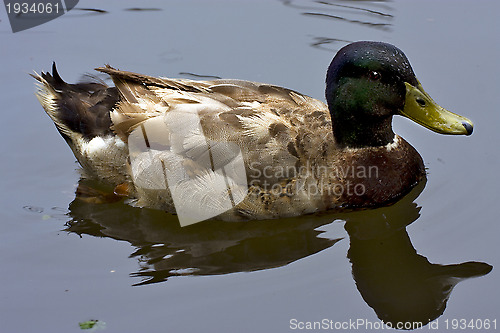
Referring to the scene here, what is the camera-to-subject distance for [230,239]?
616cm

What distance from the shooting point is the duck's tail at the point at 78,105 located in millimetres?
6633

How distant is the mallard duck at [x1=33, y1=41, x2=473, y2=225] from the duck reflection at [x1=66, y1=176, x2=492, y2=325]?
11 cm

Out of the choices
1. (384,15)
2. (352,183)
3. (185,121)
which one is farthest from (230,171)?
(384,15)

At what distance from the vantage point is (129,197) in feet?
21.9

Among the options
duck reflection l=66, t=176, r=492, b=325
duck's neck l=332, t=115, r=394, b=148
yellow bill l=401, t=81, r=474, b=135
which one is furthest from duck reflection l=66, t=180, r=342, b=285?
yellow bill l=401, t=81, r=474, b=135

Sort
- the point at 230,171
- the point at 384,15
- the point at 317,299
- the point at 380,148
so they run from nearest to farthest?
the point at 317,299, the point at 230,171, the point at 380,148, the point at 384,15

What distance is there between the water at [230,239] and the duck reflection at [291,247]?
1 centimetres

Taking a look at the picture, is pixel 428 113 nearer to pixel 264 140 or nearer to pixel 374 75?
pixel 374 75

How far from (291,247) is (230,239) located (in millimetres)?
509

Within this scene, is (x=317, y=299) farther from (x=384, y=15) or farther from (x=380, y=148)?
(x=384, y=15)

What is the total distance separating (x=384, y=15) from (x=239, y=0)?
71.3 inches
